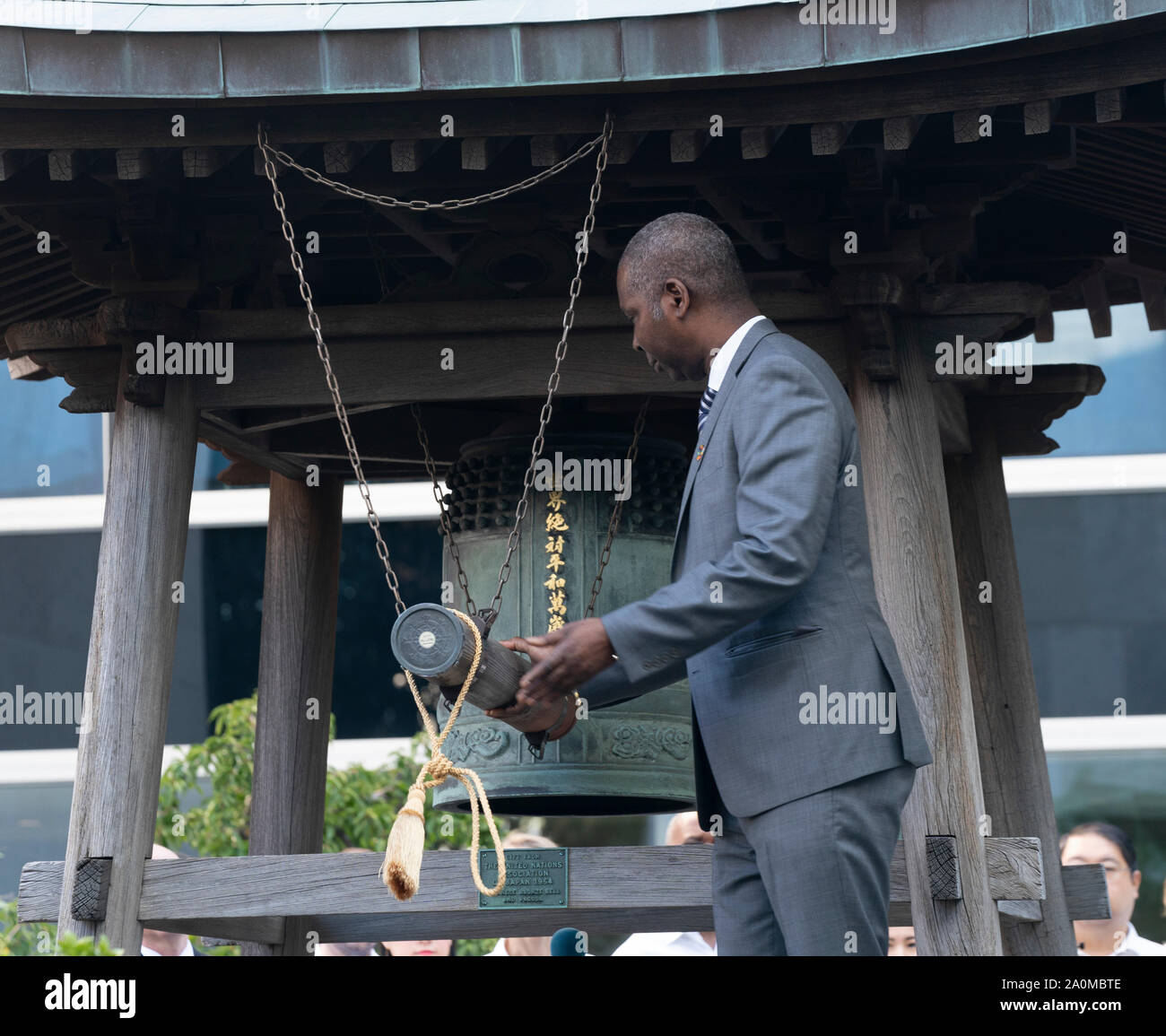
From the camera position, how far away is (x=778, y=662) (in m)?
3.37

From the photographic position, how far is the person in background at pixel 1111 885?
22.5 feet

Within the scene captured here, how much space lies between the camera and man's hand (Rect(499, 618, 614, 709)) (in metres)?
3.34

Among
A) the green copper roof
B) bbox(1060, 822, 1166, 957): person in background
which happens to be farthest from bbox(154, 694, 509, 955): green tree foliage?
the green copper roof

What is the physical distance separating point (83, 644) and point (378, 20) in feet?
31.1

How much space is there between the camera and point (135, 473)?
5.05m

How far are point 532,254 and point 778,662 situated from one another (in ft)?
6.95

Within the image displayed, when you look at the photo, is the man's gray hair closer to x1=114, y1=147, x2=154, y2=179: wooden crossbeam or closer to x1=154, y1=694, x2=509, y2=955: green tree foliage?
x1=114, y1=147, x2=154, y2=179: wooden crossbeam

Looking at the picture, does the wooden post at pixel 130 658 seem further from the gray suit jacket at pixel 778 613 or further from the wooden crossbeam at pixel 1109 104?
the wooden crossbeam at pixel 1109 104

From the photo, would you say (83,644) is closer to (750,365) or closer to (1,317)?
(1,317)

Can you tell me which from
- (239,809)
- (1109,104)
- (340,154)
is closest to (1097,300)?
(1109,104)

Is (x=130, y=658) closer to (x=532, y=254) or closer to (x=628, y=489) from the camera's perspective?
(x=628, y=489)

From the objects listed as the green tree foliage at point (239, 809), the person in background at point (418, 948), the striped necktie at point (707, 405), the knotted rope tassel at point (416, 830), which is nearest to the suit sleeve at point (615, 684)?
the knotted rope tassel at point (416, 830)

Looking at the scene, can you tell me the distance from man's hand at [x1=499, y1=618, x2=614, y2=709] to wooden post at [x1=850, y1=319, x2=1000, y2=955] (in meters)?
1.57

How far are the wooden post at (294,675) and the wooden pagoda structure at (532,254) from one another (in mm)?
348
